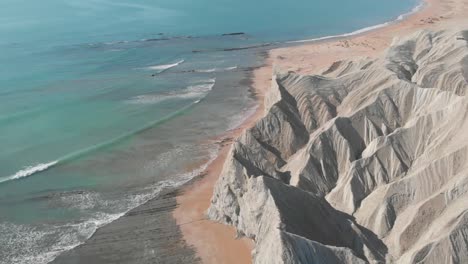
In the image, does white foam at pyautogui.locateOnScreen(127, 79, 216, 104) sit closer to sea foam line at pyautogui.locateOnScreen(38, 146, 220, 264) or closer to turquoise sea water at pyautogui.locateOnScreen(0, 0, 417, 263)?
turquoise sea water at pyautogui.locateOnScreen(0, 0, 417, 263)

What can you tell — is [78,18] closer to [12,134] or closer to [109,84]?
[109,84]

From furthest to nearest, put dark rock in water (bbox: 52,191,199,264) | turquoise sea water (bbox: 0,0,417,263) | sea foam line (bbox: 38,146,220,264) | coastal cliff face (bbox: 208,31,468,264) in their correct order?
turquoise sea water (bbox: 0,0,417,263) < sea foam line (bbox: 38,146,220,264) < dark rock in water (bbox: 52,191,199,264) < coastal cliff face (bbox: 208,31,468,264)

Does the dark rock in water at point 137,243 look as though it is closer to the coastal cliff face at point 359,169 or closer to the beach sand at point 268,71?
the beach sand at point 268,71

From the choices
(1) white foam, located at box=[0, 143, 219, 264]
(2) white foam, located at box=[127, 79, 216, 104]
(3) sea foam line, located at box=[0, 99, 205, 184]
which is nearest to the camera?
(1) white foam, located at box=[0, 143, 219, 264]

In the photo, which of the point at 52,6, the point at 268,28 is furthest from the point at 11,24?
the point at 268,28

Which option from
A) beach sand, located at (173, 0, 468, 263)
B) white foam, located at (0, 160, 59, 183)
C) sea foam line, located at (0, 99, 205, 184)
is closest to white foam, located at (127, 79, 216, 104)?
beach sand, located at (173, 0, 468, 263)
